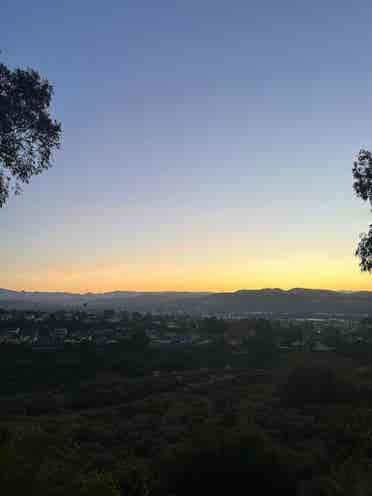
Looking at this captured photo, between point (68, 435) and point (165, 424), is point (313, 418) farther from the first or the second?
point (68, 435)

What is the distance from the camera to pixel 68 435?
17.2 m

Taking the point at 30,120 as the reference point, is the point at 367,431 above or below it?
below

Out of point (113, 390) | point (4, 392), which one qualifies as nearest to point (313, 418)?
point (113, 390)

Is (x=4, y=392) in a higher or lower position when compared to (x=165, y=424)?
lower

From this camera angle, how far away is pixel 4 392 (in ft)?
111

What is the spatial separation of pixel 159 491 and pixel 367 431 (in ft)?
26.3

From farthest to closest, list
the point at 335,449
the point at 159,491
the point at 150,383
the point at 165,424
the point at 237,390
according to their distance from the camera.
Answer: the point at 150,383, the point at 237,390, the point at 165,424, the point at 335,449, the point at 159,491

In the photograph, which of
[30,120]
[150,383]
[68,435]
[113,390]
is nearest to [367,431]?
[68,435]

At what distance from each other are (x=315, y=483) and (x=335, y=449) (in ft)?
12.8

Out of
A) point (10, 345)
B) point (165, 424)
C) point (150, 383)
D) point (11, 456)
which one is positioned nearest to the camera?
point (11, 456)

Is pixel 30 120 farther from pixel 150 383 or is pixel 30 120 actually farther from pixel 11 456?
pixel 150 383

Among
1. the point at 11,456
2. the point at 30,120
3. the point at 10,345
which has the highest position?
the point at 30,120

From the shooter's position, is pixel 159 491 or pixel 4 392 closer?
pixel 159 491

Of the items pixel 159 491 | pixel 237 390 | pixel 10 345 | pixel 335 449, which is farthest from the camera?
pixel 10 345
